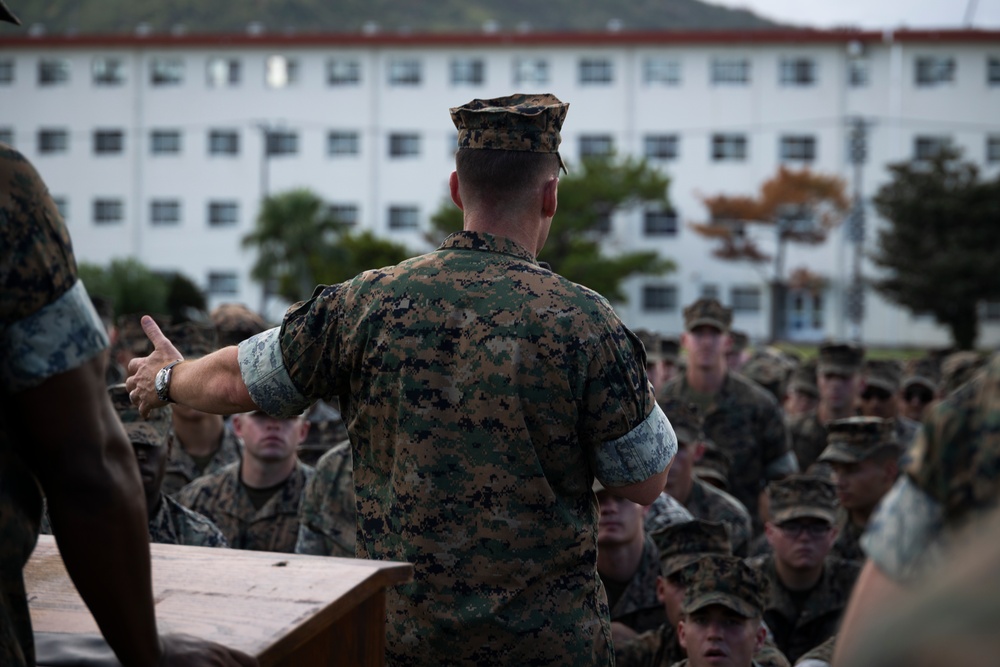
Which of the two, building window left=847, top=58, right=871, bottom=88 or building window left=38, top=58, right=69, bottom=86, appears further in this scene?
building window left=38, top=58, right=69, bottom=86

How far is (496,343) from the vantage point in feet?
9.36

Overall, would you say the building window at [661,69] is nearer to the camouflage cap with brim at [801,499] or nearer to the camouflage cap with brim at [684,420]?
the camouflage cap with brim at [684,420]

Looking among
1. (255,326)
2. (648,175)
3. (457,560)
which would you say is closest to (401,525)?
(457,560)

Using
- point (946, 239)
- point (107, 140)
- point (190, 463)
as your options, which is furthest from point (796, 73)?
point (190, 463)

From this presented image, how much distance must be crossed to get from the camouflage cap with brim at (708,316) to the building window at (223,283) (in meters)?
44.6

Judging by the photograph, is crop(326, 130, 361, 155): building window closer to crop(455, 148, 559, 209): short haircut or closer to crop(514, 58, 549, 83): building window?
crop(514, 58, 549, 83): building window

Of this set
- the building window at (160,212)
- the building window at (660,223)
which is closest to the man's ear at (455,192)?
the building window at (660,223)

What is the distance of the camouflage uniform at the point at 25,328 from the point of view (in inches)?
71.4

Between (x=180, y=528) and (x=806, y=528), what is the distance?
3.03m

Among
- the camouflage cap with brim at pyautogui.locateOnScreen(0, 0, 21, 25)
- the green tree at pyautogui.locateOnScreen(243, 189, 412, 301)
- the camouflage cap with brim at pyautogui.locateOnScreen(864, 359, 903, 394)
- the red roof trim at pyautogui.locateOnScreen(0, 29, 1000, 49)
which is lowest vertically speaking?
the green tree at pyautogui.locateOnScreen(243, 189, 412, 301)

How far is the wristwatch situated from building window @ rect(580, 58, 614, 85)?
47783 millimetres

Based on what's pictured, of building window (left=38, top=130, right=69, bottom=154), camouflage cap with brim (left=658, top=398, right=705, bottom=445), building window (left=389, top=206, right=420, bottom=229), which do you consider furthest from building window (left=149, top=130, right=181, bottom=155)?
camouflage cap with brim (left=658, top=398, right=705, bottom=445)

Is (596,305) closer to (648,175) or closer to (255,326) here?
(255,326)

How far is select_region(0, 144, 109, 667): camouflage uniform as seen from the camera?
5.95ft
